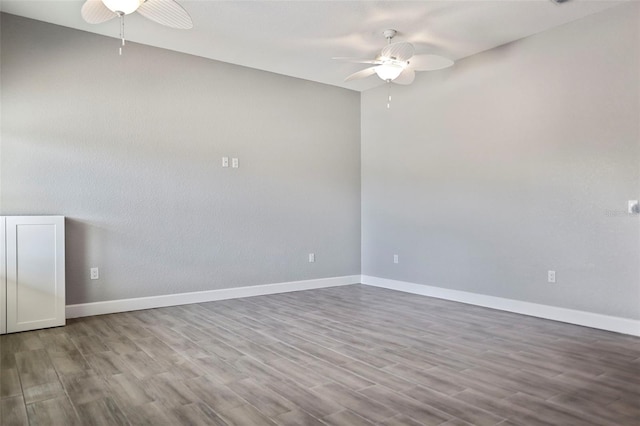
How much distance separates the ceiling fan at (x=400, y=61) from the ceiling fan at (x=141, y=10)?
1.47m

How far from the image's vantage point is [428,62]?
3914mm

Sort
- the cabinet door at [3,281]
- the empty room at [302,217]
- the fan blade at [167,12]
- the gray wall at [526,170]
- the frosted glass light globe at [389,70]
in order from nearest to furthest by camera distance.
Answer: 1. the empty room at [302,217]
2. the fan blade at [167,12]
3. the cabinet door at [3,281]
4. the gray wall at [526,170]
5. the frosted glass light globe at [389,70]

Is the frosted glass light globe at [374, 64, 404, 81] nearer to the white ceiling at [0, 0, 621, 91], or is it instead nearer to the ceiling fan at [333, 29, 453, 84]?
the ceiling fan at [333, 29, 453, 84]

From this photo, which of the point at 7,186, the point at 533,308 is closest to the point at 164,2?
the point at 7,186

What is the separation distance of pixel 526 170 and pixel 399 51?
179 centimetres

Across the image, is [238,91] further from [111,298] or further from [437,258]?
[437,258]

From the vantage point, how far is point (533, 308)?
163 inches

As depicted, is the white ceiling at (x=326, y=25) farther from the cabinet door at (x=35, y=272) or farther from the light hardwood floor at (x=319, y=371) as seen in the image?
the light hardwood floor at (x=319, y=371)

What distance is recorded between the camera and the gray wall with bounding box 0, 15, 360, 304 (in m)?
3.94

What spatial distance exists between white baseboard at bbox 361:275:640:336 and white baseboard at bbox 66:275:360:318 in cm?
89

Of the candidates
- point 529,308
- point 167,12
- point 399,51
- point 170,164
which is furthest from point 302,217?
point 167,12

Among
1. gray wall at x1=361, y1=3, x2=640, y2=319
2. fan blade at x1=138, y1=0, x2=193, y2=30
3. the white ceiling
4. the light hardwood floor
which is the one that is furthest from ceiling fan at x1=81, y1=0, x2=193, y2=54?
gray wall at x1=361, y1=3, x2=640, y2=319

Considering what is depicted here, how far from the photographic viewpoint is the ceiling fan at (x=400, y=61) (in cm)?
368

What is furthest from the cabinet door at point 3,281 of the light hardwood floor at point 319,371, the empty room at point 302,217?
the light hardwood floor at point 319,371
